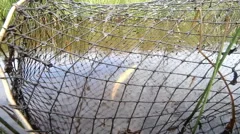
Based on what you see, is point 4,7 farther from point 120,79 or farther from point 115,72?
point 115,72

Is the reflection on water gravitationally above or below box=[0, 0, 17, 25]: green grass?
below

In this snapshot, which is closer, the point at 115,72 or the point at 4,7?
the point at 115,72

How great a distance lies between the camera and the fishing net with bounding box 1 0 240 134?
4.27 feet

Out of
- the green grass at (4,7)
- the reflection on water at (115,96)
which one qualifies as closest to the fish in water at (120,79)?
the reflection on water at (115,96)

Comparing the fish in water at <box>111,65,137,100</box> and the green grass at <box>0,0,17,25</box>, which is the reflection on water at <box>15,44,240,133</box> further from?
the green grass at <box>0,0,17,25</box>

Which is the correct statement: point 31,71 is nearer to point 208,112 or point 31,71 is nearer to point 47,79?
point 47,79

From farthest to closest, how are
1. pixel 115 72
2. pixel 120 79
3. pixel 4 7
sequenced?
1. pixel 4 7
2. pixel 120 79
3. pixel 115 72

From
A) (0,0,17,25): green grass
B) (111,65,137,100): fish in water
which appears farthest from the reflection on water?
(0,0,17,25): green grass

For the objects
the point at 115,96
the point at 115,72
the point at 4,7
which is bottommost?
the point at 115,96

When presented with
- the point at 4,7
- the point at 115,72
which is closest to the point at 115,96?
the point at 115,72

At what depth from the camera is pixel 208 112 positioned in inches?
60.4

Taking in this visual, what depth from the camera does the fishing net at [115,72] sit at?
4.27 feet

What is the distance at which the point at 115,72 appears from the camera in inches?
65.9

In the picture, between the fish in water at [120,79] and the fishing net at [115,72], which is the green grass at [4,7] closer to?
the fishing net at [115,72]
